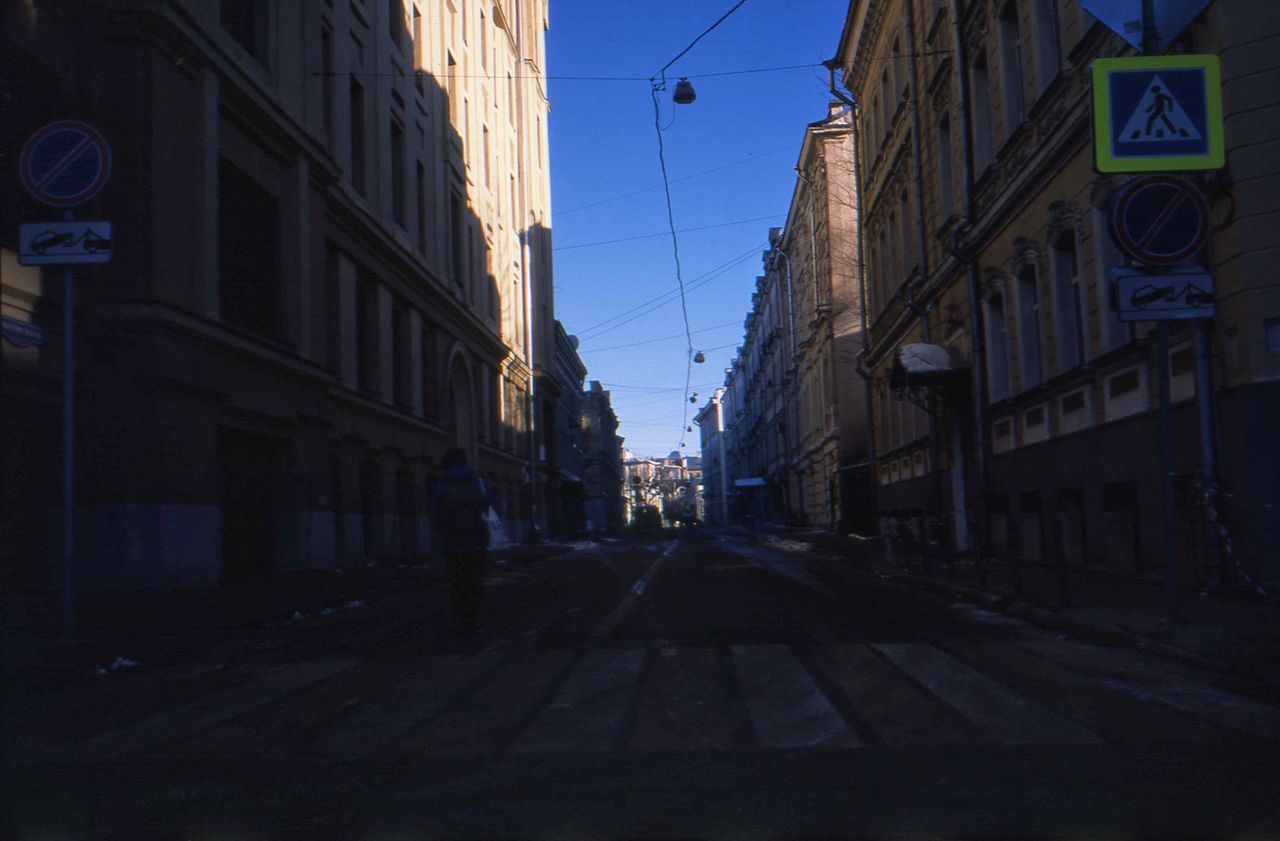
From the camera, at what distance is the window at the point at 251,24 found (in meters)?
17.9

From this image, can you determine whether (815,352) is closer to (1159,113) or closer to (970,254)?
(970,254)

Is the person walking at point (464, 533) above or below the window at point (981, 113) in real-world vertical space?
below

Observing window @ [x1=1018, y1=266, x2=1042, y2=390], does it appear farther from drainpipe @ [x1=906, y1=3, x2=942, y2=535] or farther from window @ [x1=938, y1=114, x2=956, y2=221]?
drainpipe @ [x1=906, y1=3, x2=942, y2=535]

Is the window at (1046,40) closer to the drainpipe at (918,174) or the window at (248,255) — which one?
the drainpipe at (918,174)

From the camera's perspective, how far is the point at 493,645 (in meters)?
9.30

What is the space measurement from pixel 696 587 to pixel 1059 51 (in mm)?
8685

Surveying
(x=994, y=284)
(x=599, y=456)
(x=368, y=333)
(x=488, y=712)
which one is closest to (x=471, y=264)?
(x=368, y=333)

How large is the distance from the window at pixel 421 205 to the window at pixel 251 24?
1252cm

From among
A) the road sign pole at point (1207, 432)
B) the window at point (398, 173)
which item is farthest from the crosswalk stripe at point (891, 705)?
the window at point (398, 173)

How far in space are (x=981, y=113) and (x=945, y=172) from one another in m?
3.14

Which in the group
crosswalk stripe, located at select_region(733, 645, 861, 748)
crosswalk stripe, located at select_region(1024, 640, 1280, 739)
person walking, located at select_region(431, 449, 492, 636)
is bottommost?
crosswalk stripe, located at select_region(1024, 640, 1280, 739)

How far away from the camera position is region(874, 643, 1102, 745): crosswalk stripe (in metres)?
5.41

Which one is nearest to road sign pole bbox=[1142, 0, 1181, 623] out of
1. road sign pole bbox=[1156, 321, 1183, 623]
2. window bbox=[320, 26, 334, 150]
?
road sign pole bbox=[1156, 321, 1183, 623]

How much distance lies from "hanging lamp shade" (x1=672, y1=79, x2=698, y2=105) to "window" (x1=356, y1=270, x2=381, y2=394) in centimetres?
866
